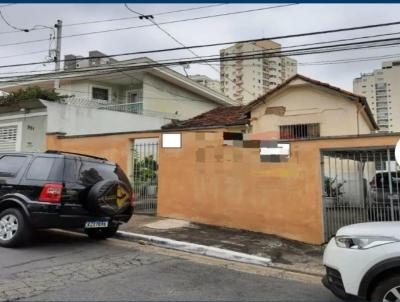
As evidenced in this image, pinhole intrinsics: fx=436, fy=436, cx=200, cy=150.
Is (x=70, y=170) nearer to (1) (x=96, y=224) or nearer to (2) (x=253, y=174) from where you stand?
(1) (x=96, y=224)

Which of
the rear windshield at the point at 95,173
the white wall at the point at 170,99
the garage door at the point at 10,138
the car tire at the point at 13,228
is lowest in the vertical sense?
the car tire at the point at 13,228

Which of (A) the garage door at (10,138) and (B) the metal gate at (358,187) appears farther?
(A) the garage door at (10,138)

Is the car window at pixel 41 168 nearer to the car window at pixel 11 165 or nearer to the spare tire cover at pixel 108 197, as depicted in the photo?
the car window at pixel 11 165

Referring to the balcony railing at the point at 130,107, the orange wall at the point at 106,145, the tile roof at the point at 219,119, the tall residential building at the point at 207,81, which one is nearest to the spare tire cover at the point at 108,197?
the orange wall at the point at 106,145

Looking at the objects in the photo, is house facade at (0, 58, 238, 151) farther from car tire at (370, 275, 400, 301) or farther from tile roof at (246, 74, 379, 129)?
car tire at (370, 275, 400, 301)

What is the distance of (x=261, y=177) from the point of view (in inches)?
404

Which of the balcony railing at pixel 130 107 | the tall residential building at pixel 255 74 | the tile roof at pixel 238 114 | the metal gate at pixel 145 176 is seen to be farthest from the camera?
the balcony railing at pixel 130 107

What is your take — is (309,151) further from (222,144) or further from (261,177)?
(222,144)

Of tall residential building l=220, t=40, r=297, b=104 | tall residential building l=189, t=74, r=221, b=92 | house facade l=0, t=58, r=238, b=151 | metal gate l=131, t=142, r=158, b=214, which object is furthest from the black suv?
tall residential building l=189, t=74, r=221, b=92

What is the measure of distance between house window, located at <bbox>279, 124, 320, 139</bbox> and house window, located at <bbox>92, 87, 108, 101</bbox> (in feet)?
41.2

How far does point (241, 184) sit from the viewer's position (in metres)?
10.5

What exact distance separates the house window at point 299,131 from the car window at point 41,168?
993cm

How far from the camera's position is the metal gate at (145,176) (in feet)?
39.3

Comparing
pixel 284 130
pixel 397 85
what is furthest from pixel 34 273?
pixel 397 85
